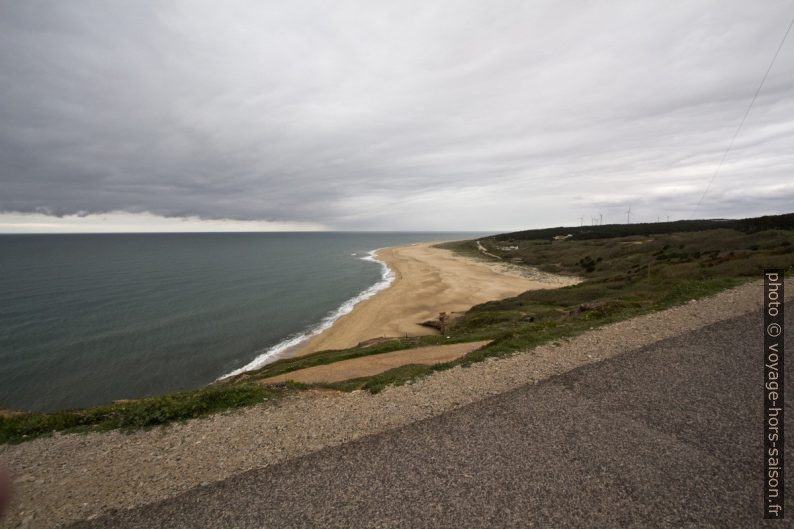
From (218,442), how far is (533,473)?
286 inches

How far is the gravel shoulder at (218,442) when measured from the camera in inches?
262

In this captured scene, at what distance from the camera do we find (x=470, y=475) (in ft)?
21.6

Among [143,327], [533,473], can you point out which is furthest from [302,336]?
[533,473]

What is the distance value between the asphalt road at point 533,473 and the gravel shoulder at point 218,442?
469 mm

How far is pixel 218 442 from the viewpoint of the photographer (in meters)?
8.25

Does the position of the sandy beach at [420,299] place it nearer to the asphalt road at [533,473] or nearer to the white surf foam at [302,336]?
the white surf foam at [302,336]

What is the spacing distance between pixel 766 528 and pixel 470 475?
4.49m

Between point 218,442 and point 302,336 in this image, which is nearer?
point 218,442

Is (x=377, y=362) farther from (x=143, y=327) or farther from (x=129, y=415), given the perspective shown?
(x=143, y=327)

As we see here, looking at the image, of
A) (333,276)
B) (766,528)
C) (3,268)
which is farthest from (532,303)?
(3,268)

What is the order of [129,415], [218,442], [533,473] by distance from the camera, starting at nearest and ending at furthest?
1. [533,473]
2. [218,442]
3. [129,415]

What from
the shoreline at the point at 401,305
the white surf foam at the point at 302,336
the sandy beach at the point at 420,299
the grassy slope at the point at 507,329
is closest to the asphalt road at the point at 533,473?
the grassy slope at the point at 507,329

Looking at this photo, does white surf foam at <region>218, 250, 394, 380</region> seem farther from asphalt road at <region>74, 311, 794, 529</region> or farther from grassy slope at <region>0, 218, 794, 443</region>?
asphalt road at <region>74, 311, 794, 529</region>

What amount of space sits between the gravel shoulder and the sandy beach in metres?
21.6
